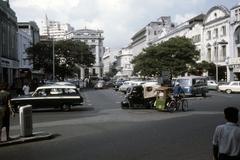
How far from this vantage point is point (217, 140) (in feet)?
24.2

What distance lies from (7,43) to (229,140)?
63.8m

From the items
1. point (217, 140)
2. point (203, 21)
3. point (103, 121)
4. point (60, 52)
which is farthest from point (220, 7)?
point (217, 140)

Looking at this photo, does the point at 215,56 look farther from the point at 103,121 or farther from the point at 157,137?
the point at 157,137

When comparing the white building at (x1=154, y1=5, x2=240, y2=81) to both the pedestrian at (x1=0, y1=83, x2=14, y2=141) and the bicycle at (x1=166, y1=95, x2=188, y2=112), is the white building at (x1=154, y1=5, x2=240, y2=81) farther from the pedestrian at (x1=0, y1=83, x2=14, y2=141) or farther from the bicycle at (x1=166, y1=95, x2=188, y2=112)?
the pedestrian at (x1=0, y1=83, x2=14, y2=141)

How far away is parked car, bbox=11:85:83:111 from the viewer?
98.3 ft

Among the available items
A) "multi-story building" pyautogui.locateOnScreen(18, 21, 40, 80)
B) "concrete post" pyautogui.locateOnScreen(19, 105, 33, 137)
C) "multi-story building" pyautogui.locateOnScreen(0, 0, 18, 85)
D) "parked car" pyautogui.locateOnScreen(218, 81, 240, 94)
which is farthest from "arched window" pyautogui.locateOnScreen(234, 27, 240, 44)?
"concrete post" pyautogui.locateOnScreen(19, 105, 33, 137)

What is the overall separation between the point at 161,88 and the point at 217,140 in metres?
22.8

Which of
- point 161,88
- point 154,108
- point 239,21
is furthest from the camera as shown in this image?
point 239,21

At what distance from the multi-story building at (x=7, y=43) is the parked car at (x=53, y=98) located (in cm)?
3007

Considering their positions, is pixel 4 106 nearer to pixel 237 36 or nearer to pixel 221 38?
pixel 237 36

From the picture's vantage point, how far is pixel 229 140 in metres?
7.27

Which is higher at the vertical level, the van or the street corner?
the van

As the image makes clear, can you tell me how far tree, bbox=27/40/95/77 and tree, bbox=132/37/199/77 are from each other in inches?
445

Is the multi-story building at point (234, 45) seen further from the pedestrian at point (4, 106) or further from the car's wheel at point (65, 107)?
the pedestrian at point (4, 106)
